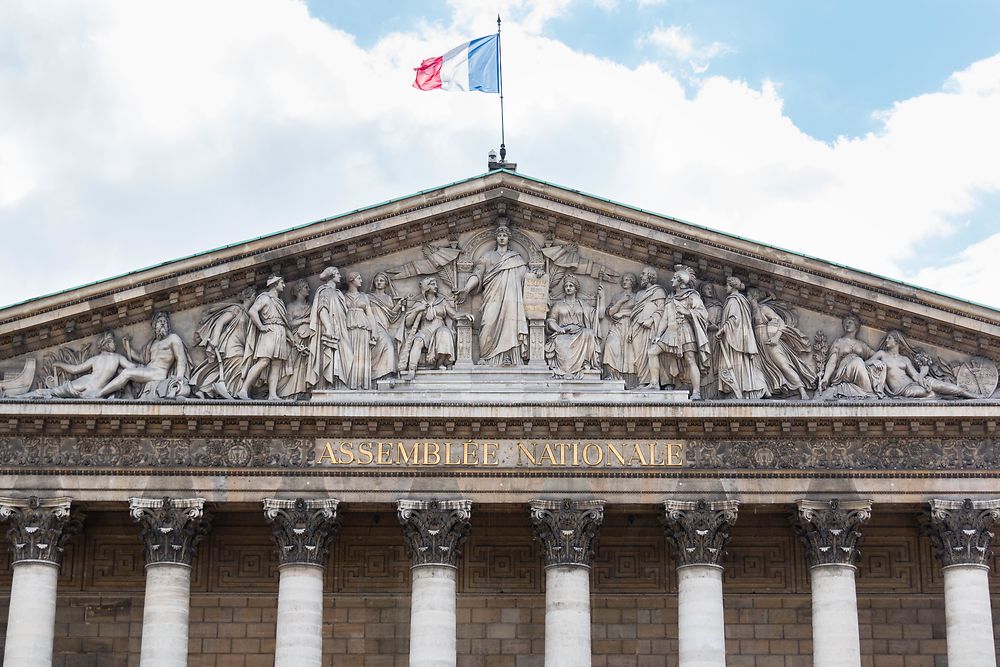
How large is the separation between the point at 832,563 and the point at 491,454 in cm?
559

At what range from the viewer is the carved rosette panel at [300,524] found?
31.0 metres

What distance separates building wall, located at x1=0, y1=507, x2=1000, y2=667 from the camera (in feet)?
109

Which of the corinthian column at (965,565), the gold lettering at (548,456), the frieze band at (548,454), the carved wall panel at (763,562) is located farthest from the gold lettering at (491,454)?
the corinthian column at (965,565)

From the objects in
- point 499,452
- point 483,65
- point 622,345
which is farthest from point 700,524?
point 483,65

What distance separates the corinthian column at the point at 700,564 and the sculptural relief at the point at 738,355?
1898 millimetres

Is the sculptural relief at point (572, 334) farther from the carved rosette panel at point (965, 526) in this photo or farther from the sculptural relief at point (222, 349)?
the carved rosette panel at point (965, 526)

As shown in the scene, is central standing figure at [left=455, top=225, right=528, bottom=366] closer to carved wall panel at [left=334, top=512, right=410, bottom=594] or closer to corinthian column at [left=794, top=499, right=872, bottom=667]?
carved wall panel at [left=334, top=512, right=410, bottom=594]

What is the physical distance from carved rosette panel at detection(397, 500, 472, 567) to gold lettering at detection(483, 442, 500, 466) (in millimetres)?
730

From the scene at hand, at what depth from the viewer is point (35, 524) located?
3106cm

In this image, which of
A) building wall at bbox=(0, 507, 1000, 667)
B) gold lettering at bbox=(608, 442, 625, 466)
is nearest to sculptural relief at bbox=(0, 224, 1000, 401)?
gold lettering at bbox=(608, 442, 625, 466)

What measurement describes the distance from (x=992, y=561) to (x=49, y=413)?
616 inches

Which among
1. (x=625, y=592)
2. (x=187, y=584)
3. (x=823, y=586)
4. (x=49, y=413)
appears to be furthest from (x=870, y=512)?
(x=49, y=413)

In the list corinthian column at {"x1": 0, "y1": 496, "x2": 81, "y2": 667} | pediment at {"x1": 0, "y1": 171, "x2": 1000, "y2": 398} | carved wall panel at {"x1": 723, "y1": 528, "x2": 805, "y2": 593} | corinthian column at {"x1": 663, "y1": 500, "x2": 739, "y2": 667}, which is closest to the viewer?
corinthian column at {"x1": 0, "y1": 496, "x2": 81, "y2": 667}

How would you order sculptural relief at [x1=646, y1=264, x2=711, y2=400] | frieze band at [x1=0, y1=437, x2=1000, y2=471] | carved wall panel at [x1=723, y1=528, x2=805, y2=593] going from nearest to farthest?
frieze band at [x1=0, y1=437, x2=1000, y2=471] < sculptural relief at [x1=646, y1=264, x2=711, y2=400] < carved wall panel at [x1=723, y1=528, x2=805, y2=593]
